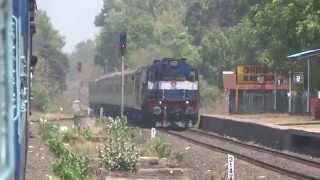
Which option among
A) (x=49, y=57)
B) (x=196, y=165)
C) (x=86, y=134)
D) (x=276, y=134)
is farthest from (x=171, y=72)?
(x=49, y=57)

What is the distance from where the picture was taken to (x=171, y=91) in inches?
1254

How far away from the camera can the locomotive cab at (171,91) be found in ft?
104

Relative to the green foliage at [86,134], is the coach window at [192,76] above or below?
above

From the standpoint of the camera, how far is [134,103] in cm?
3472

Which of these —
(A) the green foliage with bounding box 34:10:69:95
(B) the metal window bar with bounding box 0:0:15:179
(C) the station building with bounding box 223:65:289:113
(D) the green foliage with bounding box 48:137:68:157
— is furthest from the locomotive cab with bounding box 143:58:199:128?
(A) the green foliage with bounding box 34:10:69:95

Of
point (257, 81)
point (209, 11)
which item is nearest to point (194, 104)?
point (257, 81)

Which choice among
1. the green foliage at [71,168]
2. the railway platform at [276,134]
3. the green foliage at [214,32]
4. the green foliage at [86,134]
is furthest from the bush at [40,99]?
the green foliage at [71,168]

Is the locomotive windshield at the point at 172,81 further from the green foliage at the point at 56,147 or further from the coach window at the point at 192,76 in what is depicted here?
the green foliage at the point at 56,147

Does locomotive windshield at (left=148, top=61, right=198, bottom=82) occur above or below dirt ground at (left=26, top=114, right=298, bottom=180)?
above

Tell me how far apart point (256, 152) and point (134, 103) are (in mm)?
14568

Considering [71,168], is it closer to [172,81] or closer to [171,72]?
[172,81]

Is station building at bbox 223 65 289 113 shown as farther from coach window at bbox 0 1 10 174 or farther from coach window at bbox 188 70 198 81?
coach window at bbox 0 1 10 174

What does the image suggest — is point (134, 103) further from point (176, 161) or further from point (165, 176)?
point (165, 176)

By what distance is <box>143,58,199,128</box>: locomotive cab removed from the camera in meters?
31.6
